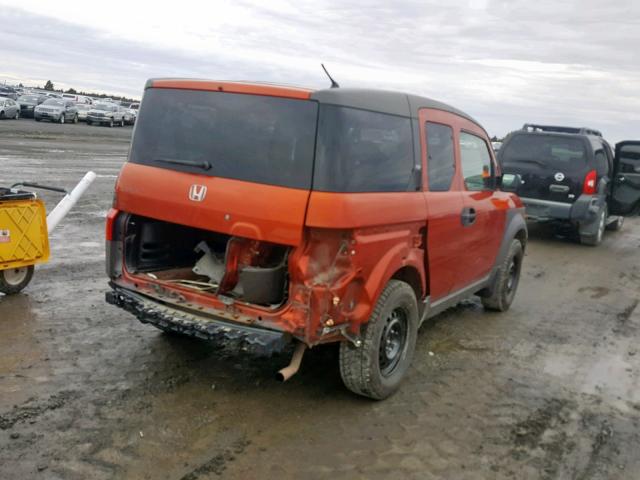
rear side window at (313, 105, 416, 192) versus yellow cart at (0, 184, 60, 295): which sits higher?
rear side window at (313, 105, 416, 192)

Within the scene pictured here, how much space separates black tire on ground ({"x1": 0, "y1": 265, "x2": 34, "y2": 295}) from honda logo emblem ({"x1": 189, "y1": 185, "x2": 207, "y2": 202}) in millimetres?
3081

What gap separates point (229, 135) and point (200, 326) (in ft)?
4.04

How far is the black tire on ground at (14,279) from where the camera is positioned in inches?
248

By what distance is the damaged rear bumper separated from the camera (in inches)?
157

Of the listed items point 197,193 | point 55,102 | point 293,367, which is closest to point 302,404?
point 293,367

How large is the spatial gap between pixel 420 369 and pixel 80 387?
2.57 metres

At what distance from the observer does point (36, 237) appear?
252 inches

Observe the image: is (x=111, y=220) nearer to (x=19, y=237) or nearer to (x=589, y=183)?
(x=19, y=237)

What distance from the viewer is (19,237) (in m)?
6.21

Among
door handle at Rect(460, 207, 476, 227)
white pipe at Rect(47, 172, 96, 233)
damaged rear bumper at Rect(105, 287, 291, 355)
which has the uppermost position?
door handle at Rect(460, 207, 476, 227)

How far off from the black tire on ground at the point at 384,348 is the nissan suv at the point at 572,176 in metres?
7.46

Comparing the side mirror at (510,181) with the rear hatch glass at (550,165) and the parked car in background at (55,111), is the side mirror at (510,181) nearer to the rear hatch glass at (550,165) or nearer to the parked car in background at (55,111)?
the rear hatch glass at (550,165)

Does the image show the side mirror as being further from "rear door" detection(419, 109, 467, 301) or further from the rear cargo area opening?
the rear cargo area opening

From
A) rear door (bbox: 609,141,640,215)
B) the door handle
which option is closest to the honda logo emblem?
the door handle
